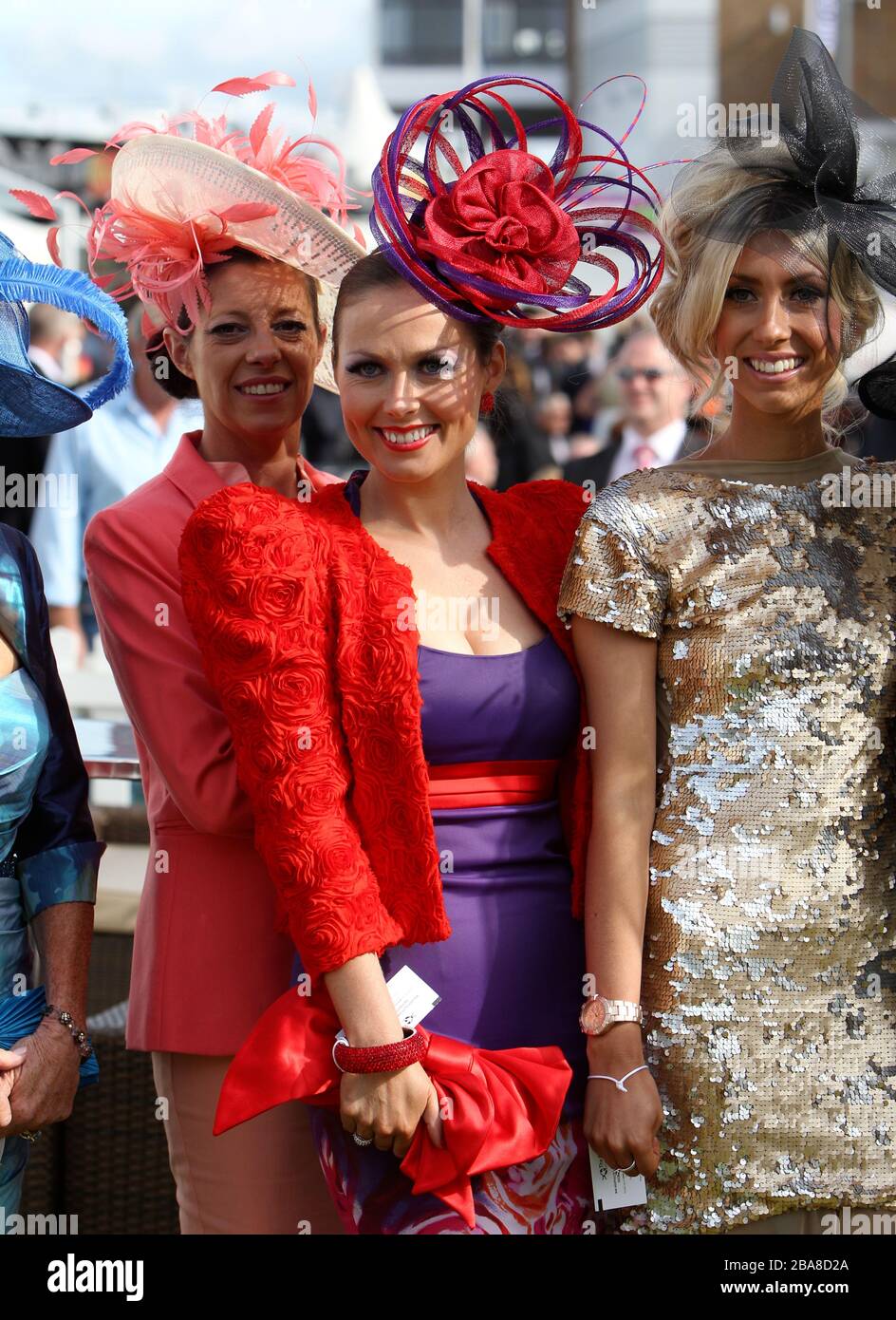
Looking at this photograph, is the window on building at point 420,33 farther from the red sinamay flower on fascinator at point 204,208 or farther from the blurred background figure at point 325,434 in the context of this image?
the red sinamay flower on fascinator at point 204,208

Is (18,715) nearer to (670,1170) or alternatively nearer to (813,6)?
(670,1170)

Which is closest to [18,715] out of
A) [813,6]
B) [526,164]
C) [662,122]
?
[526,164]

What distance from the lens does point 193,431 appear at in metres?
2.53

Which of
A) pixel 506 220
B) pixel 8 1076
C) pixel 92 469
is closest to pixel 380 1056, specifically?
pixel 8 1076

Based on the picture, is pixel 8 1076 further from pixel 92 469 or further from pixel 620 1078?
pixel 92 469

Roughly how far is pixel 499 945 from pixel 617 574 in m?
0.55

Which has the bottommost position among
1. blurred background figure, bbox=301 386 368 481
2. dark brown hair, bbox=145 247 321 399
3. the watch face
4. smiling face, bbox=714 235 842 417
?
blurred background figure, bbox=301 386 368 481

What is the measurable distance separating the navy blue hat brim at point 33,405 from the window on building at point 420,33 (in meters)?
28.1

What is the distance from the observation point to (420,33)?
27.9 m

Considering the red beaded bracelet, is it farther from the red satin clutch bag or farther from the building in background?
the building in background

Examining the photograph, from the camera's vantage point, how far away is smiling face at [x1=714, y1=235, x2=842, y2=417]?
79.2 inches

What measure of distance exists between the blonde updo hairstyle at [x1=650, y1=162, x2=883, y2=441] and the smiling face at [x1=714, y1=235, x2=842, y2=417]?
0.7 inches

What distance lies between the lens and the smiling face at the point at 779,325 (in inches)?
79.2

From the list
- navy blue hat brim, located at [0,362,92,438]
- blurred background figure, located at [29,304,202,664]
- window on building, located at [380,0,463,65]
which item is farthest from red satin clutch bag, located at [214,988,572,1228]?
window on building, located at [380,0,463,65]
